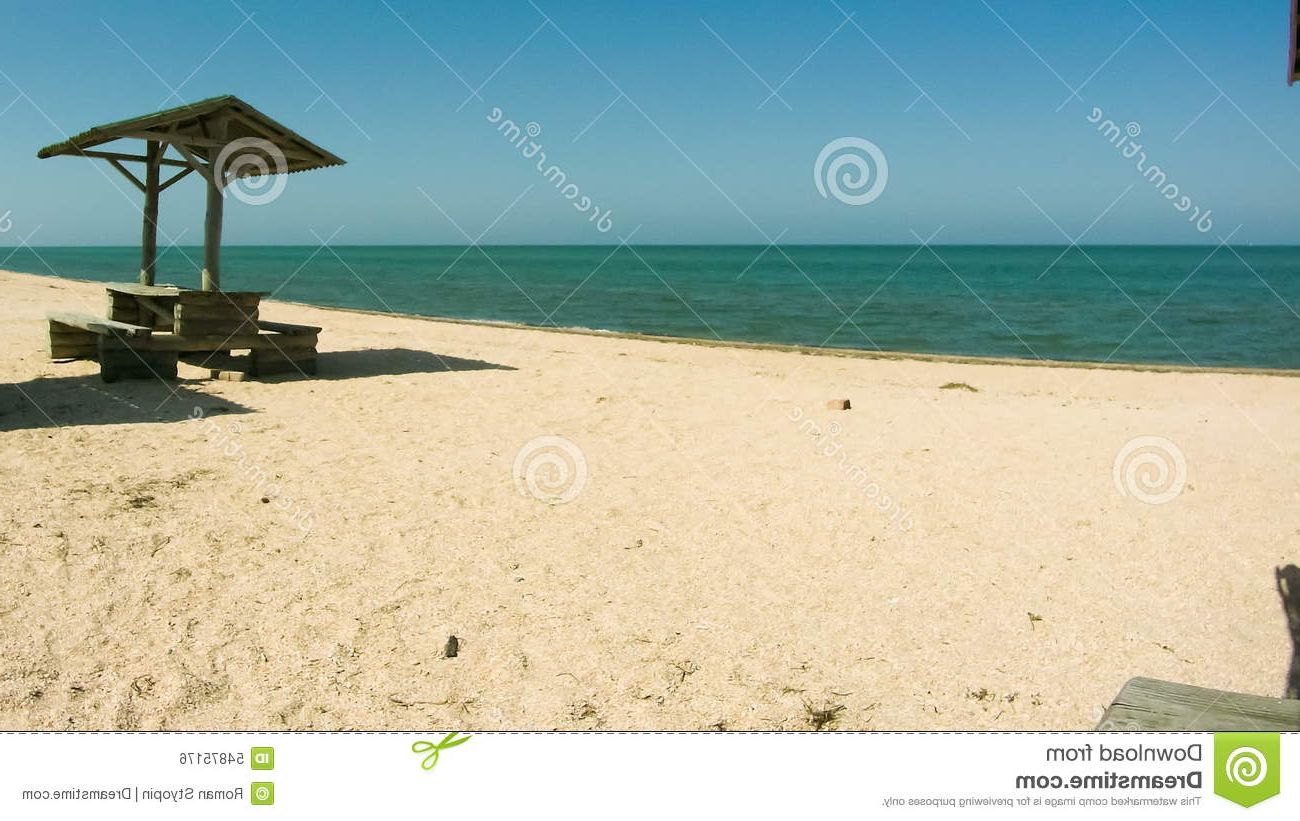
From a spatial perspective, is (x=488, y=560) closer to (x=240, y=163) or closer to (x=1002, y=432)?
(x=1002, y=432)

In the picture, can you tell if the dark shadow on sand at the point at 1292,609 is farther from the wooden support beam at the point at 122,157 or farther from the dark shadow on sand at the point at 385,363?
the wooden support beam at the point at 122,157

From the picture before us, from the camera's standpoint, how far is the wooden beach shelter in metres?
8.88

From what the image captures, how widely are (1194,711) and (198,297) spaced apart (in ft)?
31.9

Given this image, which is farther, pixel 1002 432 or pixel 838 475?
pixel 1002 432

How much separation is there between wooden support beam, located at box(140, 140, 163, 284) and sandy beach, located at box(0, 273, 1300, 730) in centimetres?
311

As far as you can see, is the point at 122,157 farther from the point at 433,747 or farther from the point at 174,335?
the point at 433,747

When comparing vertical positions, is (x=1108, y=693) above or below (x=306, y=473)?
below

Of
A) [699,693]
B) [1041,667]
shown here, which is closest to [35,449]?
[699,693]

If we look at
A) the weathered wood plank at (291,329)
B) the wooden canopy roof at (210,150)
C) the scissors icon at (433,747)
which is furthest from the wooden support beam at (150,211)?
the scissors icon at (433,747)

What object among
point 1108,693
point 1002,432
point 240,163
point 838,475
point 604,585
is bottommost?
point 1108,693

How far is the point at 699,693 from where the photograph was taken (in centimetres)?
326

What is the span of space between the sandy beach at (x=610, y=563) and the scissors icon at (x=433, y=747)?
0.87 m

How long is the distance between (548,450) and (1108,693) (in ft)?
14.4

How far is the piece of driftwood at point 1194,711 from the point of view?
1.83m
